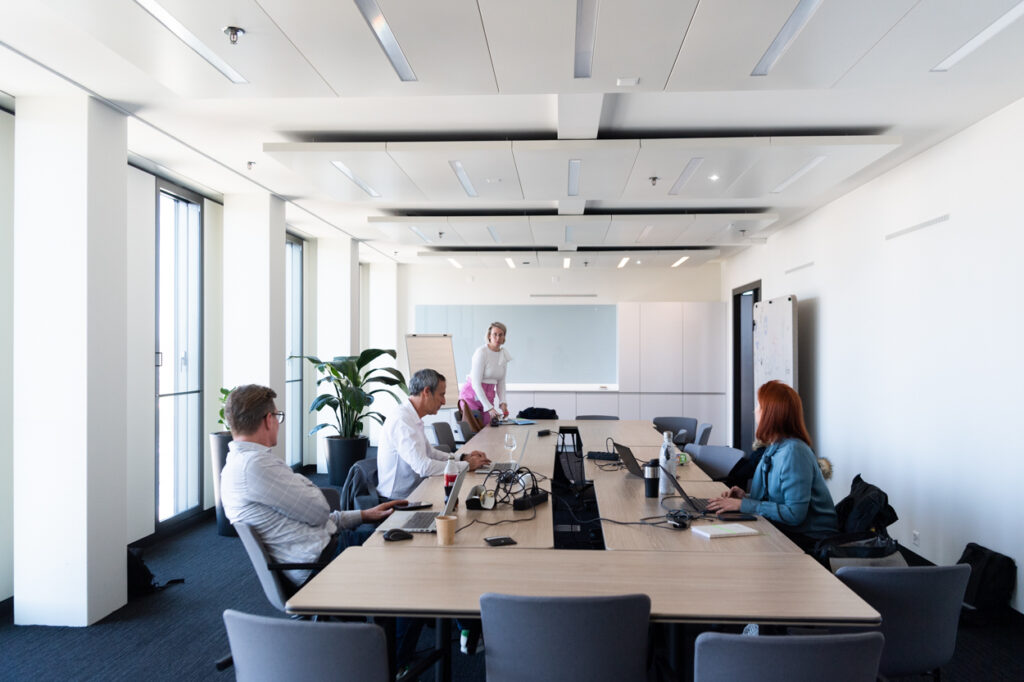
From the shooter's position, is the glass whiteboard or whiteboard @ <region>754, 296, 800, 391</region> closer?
Answer: whiteboard @ <region>754, 296, 800, 391</region>

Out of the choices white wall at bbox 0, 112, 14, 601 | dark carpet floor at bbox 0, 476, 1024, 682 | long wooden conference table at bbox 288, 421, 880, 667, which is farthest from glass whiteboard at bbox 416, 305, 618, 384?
long wooden conference table at bbox 288, 421, 880, 667

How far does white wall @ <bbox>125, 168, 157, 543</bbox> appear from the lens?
5238mm

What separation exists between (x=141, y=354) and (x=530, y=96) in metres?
3.83

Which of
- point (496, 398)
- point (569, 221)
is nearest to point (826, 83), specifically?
point (569, 221)

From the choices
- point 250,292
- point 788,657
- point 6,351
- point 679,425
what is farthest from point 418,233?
point 788,657

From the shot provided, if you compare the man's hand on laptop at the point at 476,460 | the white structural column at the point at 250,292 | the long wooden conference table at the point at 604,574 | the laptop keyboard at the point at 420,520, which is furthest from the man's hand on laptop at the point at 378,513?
the white structural column at the point at 250,292

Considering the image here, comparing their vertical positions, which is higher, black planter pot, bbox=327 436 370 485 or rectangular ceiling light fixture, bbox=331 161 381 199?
rectangular ceiling light fixture, bbox=331 161 381 199

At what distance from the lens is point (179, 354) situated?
19.6ft

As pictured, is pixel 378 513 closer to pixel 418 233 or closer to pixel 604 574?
pixel 604 574

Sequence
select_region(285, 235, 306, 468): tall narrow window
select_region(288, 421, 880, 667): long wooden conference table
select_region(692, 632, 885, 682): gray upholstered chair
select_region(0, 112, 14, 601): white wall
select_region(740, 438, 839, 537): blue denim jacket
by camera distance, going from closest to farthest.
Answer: select_region(692, 632, 885, 682): gray upholstered chair, select_region(288, 421, 880, 667): long wooden conference table, select_region(740, 438, 839, 537): blue denim jacket, select_region(0, 112, 14, 601): white wall, select_region(285, 235, 306, 468): tall narrow window

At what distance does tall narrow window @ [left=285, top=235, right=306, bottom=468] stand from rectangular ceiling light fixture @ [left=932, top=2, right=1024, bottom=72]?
717 centimetres

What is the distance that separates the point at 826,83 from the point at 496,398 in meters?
5.15

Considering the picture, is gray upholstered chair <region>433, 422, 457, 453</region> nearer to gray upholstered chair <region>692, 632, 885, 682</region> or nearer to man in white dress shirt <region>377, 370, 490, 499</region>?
man in white dress shirt <region>377, 370, 490, 499</region>

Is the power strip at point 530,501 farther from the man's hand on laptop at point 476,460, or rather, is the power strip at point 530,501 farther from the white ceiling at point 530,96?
the white ceiling at point 530,96
